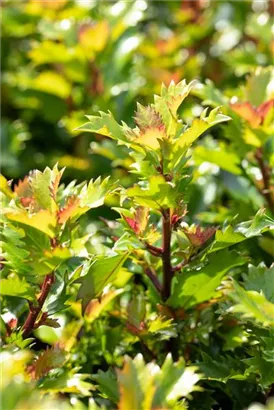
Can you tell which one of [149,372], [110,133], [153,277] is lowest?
[153,277]

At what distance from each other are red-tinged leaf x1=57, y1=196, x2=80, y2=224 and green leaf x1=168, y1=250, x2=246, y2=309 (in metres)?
0.22

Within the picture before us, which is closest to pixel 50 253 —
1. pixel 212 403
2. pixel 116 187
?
pixel 116 187

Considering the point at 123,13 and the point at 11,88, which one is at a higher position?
the point at 123,13

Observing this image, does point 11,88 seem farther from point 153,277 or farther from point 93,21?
point 153,277

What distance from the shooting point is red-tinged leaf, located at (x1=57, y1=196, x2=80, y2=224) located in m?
1.02

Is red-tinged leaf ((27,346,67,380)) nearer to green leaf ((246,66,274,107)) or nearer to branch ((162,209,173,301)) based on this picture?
branch ((162,209,173,301))

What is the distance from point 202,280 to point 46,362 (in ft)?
0.95

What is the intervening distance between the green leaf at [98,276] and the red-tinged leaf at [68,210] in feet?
0.26

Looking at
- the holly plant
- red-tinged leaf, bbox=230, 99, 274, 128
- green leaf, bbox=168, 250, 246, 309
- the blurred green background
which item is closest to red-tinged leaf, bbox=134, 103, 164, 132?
the holly plant

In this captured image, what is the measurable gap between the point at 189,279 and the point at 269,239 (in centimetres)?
28

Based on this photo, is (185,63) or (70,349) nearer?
(70,349)

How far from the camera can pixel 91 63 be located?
76.4 inches

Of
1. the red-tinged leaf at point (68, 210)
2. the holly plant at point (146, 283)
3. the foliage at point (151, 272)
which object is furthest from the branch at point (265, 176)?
the red-tinged leaf at point (68, 210)

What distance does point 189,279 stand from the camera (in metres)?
1.15
